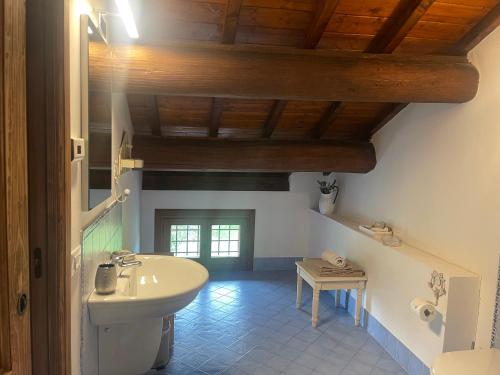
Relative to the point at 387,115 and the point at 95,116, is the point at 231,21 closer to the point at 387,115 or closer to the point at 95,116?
the point at 95,116

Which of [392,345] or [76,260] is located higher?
[76,260]

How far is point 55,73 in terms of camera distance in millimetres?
1163

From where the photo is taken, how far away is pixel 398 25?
2285mm

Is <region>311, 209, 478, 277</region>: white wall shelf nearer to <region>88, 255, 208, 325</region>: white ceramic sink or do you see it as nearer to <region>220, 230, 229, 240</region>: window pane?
<region>88, 255, 208, 325</region>: white ceramic sink

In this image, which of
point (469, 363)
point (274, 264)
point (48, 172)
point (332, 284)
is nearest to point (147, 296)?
point (48, 172)

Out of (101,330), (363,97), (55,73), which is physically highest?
(363,97)

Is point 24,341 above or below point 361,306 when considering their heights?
above

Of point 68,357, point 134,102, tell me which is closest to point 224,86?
point 134,102

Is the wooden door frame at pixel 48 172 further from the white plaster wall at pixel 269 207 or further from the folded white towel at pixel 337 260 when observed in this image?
the white plaster wall at pixel 269 207

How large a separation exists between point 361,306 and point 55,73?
308 centimetres

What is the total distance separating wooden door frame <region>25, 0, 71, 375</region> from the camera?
1.15 meters

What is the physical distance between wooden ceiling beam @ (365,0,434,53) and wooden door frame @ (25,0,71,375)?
1.80 metres

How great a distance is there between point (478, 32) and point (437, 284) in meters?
1.54

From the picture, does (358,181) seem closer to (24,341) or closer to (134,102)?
(134,102)
